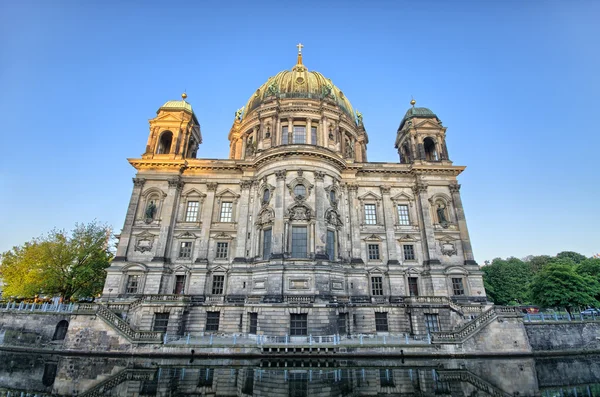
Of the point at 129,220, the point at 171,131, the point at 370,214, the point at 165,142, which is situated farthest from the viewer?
the point at 165,142

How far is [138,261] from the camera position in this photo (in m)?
30.2

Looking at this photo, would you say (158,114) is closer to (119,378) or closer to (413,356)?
(119,378)

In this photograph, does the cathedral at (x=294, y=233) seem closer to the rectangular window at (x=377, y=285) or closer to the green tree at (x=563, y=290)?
the rectangular window at (x=377, y=285)

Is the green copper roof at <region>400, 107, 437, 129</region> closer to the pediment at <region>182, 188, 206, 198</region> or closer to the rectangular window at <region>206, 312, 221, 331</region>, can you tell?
the pediment at <region>182, 188, 206, 198</region>

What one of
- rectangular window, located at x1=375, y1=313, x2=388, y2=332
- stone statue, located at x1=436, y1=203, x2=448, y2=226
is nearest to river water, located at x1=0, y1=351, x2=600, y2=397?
rectangular window, located at x1=375, y1=313, x2=388, y2=332

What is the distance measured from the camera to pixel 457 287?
30891 mm

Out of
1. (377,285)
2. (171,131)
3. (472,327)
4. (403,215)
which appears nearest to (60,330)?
(171,131)

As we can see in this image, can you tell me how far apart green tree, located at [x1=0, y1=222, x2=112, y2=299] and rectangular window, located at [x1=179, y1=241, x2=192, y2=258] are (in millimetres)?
9960

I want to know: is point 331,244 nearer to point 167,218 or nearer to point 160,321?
point 160,321

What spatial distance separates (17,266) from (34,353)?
18.2 m

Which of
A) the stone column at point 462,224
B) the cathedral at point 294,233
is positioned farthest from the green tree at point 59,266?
the stone column at point 462,224

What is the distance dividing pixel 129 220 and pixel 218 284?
1185 cm

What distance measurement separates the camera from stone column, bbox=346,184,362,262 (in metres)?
31.8

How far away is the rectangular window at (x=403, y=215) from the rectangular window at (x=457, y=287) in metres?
7.51
